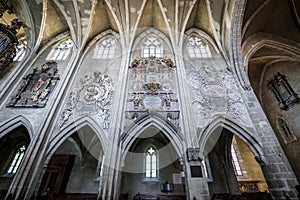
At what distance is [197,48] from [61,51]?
10.3 m

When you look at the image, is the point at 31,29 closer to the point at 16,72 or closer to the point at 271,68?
the point at 16,72

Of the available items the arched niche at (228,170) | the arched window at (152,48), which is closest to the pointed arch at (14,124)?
the arched window at (152,48)

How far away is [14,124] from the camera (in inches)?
279

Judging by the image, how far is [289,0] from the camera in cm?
894

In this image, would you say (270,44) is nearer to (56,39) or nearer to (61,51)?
(61,51)

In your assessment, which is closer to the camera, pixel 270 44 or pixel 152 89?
pixel 152 89

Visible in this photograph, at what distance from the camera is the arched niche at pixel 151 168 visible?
28.9 ft

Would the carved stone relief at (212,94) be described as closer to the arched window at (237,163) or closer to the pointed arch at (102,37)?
the pointed arch at (102,37)

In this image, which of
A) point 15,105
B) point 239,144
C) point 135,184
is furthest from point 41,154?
point 239,144

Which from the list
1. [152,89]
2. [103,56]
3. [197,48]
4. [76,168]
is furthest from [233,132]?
[76,168]

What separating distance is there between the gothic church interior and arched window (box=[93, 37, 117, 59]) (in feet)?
0.41

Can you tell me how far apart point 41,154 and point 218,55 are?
38.3 feet

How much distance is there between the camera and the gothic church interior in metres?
6.37

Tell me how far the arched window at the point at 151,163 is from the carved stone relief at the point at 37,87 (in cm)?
698
